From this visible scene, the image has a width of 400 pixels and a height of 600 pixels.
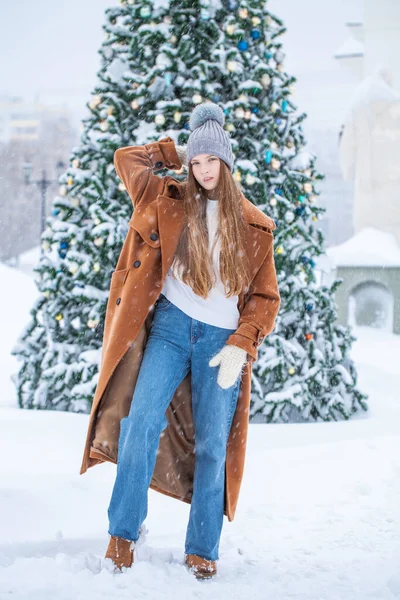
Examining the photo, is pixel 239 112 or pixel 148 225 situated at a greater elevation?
pixel 239 112

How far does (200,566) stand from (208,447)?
0.46m

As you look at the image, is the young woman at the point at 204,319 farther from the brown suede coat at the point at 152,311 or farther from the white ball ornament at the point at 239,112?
the white ball ornament at the point at 239,112

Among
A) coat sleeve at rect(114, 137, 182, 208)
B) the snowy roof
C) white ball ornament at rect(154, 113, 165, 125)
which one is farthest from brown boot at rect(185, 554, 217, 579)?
the snowy roof

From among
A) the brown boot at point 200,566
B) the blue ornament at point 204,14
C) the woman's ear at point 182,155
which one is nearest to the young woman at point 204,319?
the brown boot at point 200,566

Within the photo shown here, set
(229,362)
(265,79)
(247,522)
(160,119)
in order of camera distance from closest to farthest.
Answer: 1. (229,362)
2. (247,522)
3. (160,119)
4. (265,79)

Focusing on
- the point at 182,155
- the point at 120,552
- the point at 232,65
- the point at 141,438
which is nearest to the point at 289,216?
the point at 232,65

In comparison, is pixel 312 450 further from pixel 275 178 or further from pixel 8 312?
pixel 8 312

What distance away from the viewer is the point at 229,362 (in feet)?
8.66

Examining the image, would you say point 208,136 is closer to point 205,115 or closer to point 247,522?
point 205,115

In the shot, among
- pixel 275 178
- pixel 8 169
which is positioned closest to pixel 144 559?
pixel 275 178

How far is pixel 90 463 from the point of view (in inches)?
112

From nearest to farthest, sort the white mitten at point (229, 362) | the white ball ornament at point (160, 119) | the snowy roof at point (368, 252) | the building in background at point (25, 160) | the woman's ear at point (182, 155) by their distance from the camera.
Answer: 1. the white mitten at point (229, 362)
2. the woman's ear at point (182, 155)
3. the white ball ornament at point (160, 119)
4. the snowy roof at point (368, 252)
5. the building in background at point (25, 160)

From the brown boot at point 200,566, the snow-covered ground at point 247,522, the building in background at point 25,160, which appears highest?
the building in background at point 25,160

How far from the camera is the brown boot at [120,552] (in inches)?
99.4
